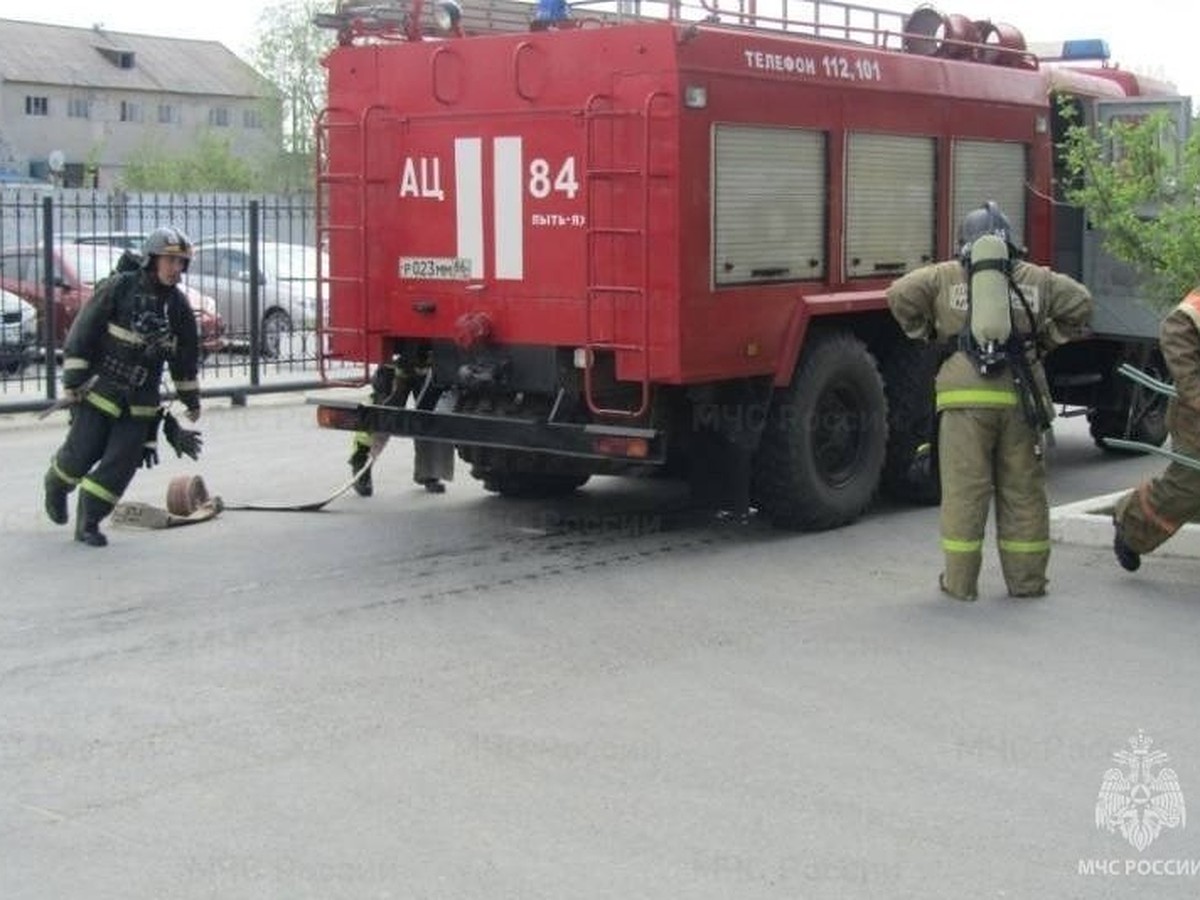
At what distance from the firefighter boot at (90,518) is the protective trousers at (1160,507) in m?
5.31

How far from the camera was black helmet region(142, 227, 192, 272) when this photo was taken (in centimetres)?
958

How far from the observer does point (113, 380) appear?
953 centimetres

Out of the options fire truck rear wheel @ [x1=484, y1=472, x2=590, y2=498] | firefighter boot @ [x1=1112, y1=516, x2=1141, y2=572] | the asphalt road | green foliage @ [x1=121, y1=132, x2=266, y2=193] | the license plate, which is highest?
green foliage @ [x1=121, y1=132, x2=266, y2=193]

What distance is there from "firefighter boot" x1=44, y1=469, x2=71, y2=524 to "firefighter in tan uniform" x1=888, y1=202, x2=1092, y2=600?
484 cm

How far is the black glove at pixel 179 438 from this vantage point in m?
9.84

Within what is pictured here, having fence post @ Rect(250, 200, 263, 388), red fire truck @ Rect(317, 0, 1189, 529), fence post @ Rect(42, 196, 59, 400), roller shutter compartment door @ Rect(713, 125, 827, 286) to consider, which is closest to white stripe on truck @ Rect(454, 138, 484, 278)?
red fire truck @ Rect(317, 0, 1189, 529)

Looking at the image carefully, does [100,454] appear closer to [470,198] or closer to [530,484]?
[470,198]

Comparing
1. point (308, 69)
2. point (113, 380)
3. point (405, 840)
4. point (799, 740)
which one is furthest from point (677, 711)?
point (308, 69)

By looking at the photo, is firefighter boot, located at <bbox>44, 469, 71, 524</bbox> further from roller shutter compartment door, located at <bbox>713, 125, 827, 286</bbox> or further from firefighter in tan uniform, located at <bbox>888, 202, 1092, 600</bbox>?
firefighter in tan uniform, located at <bbox>888, 202, 1092, 600</bbox>

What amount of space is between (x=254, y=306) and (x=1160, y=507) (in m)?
11.1

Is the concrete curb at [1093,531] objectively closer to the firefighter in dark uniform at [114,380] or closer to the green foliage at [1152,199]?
the green foliage at [1152,199]

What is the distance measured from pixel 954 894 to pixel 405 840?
1.55m

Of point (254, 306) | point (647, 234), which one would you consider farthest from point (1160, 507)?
point (254, 306)

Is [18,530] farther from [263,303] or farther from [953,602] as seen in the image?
[263,303]
